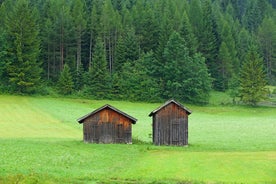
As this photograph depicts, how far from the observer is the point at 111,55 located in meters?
118

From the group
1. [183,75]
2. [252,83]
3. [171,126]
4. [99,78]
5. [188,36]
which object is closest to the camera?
[171,126]

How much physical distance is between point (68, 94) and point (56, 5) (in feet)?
92.1

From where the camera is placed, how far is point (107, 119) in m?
56.7

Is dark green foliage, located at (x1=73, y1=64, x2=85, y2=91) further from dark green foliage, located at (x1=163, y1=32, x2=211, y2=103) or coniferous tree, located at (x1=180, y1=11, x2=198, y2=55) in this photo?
coniferous tree, located at (x1=180, y1=11, x2=198, y2=55)

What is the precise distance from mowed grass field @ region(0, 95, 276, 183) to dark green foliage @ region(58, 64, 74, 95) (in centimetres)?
1743

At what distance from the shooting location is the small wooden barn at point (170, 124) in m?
56.8

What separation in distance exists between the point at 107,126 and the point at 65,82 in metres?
49.4

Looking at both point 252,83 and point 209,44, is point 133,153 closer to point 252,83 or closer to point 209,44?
point 252,83

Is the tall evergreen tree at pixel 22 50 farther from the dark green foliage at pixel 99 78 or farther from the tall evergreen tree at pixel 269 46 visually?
the tall evergreen tree at pixel 269 46

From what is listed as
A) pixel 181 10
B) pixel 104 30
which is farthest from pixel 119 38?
pixel 181 10

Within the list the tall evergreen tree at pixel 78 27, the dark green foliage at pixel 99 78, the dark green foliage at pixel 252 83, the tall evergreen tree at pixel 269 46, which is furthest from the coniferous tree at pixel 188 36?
the tall evergreen tree at pixel 269 46

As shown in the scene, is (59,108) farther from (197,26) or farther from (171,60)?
(197,26)

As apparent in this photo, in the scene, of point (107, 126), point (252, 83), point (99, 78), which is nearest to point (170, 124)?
point (107, 126)

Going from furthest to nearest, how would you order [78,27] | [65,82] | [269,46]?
[269,46] → [78,27] → [65,82]
